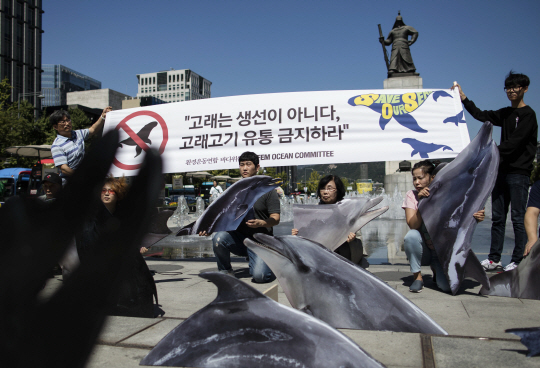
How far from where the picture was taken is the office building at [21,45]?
56688 millimetres

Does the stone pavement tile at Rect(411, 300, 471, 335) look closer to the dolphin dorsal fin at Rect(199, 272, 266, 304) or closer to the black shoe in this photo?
the black shoe

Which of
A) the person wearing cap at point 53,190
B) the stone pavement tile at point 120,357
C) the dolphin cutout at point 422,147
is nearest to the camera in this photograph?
the person wearing cap at point 53,190

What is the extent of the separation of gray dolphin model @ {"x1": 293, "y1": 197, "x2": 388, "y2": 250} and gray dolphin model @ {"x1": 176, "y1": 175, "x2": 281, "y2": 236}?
0.73m

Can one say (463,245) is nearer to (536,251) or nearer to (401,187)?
(536,251)

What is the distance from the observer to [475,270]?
3346 millimetres

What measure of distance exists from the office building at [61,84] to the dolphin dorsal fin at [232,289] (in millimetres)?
74347

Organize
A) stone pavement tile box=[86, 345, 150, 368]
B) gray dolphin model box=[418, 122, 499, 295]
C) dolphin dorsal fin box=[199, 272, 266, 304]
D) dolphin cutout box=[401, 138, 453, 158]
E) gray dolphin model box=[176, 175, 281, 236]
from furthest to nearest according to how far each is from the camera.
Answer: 1. dolphin cutout box=[401, 138, 453, 158]
2. gray dolphin model box=[176, 175, 281, 236]
3. gray dolphin model box=[418, 122, 499, 295]
4. stone pavement tile box=[86, 345, 150, 368]
5. dolphin dorsal fin box=[199, 272, 266, 304]

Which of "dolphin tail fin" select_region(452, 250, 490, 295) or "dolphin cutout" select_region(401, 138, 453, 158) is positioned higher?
"dolphin cutout" select_region(401, 138, 453, 158)

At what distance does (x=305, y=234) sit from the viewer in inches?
131

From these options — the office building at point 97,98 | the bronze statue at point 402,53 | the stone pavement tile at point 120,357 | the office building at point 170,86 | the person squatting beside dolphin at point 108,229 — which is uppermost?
the office building at point 170,86

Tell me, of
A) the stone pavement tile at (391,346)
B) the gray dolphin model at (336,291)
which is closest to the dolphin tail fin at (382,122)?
the gray dolphin model at (336,291)

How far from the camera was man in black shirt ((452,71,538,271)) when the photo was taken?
400 cm

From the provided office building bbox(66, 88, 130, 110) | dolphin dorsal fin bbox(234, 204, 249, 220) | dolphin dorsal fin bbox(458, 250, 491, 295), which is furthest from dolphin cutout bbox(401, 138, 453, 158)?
office building bbox(66, 88, 130, 110)

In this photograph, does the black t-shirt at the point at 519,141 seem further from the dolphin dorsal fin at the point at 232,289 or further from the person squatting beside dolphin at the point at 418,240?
the dolphin dorsal fin at the point at 232,289
